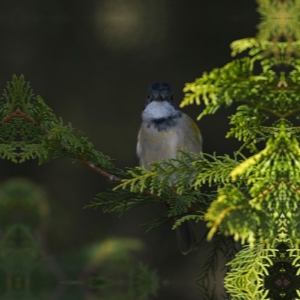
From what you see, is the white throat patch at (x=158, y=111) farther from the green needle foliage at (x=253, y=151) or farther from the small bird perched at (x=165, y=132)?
the green needle foliage at (x=253, y=151)

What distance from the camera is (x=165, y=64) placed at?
3.88 meters

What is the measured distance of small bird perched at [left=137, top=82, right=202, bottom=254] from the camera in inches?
88.5

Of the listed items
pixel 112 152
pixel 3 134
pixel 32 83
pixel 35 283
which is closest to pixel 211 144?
pixel 112 152

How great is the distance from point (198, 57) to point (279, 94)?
2.93m

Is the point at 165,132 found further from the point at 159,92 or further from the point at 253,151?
the point at 253,151

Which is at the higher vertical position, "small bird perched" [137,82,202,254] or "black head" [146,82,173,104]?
"black head" [146,82,173,104]

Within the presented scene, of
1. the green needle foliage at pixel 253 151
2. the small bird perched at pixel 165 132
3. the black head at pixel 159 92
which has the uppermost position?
the black head at pixel 159 92

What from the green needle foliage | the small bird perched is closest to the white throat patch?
the small bird perched

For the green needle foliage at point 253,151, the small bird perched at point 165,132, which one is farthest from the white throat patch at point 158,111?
the green needle foliage at point 253,151

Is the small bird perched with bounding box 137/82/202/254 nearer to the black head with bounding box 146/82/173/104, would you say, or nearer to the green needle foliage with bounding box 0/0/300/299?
the black head with bounding box 146/82/173/104

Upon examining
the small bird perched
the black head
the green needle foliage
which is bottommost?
the green needle foliage

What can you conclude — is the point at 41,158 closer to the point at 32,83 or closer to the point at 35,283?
the point at 35,283

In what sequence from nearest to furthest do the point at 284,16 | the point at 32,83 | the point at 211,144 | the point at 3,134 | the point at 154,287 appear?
the point at 284,16 → the point at 3,134 → the point at 154,287 → the point at 211,144 → the point at 32,83

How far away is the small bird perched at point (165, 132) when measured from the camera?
225cm
